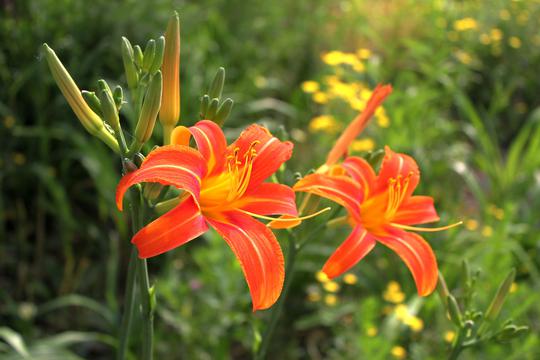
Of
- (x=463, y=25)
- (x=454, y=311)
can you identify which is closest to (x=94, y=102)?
(x=454, y=311)

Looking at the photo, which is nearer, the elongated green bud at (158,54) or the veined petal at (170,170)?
the veined petal at (170,170)

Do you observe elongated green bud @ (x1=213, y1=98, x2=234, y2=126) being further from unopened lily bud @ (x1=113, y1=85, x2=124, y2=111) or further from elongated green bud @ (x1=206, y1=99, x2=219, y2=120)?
unopened lily bud @ (x1=113, y1=85, x2=124, y2=111)

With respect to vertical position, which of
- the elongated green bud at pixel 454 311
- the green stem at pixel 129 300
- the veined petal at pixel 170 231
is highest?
the veined petal at pixel 170 231

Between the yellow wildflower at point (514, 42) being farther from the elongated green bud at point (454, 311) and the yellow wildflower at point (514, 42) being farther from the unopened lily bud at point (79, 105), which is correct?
the unopened lily bud at point (79, 105)

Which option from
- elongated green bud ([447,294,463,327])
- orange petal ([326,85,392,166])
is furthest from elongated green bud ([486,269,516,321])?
orange petal ([326,85,392,166])

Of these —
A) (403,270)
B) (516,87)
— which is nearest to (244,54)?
(403,270)

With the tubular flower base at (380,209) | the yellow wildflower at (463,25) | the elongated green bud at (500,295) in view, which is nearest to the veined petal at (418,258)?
the tubular flower base at (380,209)

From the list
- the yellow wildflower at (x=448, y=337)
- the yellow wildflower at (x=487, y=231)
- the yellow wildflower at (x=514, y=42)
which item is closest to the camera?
the yellow wildflower at (x=448, y=337)

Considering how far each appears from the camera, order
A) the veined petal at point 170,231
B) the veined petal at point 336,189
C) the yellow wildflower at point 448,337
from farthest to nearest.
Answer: the yellow wildflower at point 448,337 → the veined petal at point 336,189 → the veined petal at point 170,231

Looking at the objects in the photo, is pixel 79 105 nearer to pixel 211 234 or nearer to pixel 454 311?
pixel 454 311
